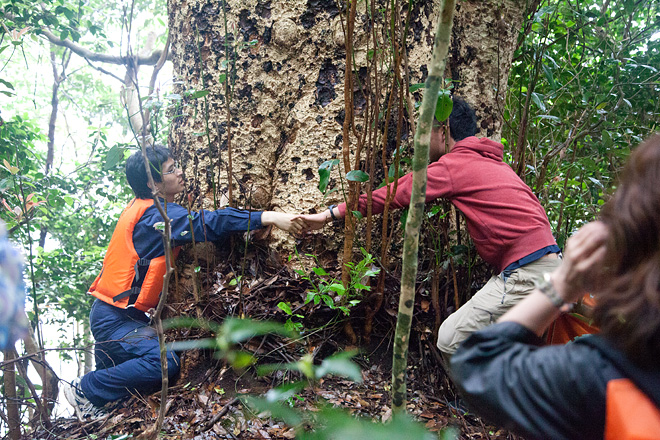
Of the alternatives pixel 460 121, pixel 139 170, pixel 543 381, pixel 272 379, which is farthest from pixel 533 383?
pixel 139 170

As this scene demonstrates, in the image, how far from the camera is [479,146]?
8.81 ft

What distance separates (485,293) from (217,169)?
2144 mm

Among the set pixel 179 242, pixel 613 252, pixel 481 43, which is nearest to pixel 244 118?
pixel 179 242

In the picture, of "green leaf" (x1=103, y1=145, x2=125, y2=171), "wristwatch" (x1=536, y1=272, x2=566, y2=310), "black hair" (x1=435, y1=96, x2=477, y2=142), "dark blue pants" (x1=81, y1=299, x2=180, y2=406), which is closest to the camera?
"wristwatch" (x1=536, y1=272, x2=566, y2=310)

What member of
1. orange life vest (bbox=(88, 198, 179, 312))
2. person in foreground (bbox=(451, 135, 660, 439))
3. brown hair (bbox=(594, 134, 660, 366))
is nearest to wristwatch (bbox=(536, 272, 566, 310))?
person in foreground (bbox=(451, 135, 660, 439))

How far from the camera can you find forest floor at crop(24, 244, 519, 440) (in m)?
2.54

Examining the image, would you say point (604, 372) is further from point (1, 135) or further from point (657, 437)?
point (1, 135)

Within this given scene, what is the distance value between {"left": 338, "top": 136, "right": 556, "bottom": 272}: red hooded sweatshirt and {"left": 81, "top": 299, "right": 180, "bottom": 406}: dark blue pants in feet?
6.98

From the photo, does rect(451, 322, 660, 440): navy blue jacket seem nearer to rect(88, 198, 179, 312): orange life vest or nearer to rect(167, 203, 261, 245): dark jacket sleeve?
rect(167, 203, 261, 245): dark jacket sleeve

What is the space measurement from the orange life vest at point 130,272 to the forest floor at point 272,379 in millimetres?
238

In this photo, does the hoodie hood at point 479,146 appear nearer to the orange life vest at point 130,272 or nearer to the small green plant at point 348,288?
the small green plant at point 348,288

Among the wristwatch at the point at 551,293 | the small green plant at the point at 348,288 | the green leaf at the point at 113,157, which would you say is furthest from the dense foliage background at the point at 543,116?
the wristwatch at the point at 551,293

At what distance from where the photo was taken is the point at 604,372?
2.93 ft

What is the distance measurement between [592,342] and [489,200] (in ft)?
5.42
